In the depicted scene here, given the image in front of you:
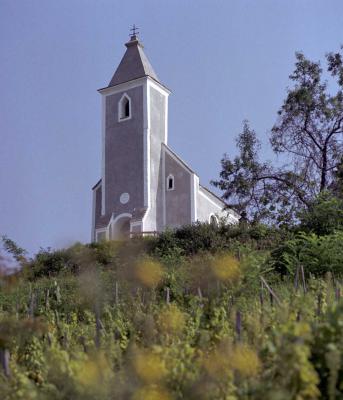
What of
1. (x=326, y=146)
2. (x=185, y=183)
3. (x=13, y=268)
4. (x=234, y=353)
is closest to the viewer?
(x=234, y=353)

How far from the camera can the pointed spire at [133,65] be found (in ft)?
109

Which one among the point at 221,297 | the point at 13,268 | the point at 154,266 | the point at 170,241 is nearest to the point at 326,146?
the point at 170,241

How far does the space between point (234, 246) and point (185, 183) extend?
1636 cm

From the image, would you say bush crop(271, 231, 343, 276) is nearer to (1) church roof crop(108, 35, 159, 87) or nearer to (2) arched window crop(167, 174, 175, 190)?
(2) arched window crop(167, 174, 175, 190)

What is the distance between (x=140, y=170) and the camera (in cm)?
3123

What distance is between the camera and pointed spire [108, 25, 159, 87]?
33.2 metres

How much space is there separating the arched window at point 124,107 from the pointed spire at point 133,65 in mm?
880

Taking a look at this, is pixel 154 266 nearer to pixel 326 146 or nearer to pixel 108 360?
pixel 108 360

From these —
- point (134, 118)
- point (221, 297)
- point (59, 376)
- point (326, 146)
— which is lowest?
point (59, 376)

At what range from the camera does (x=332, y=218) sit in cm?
1505

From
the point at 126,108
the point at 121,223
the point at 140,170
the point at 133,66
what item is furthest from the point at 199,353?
the point at 133,66

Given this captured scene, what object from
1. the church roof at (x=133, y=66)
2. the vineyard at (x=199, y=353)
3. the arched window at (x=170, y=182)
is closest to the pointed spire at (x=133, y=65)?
the church roof at (x=133, y=66)

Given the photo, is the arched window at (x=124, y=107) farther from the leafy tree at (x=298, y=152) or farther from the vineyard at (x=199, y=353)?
the vineyard at (x=199, y=353)

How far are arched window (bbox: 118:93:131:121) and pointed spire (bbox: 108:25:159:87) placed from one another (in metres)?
0.88
